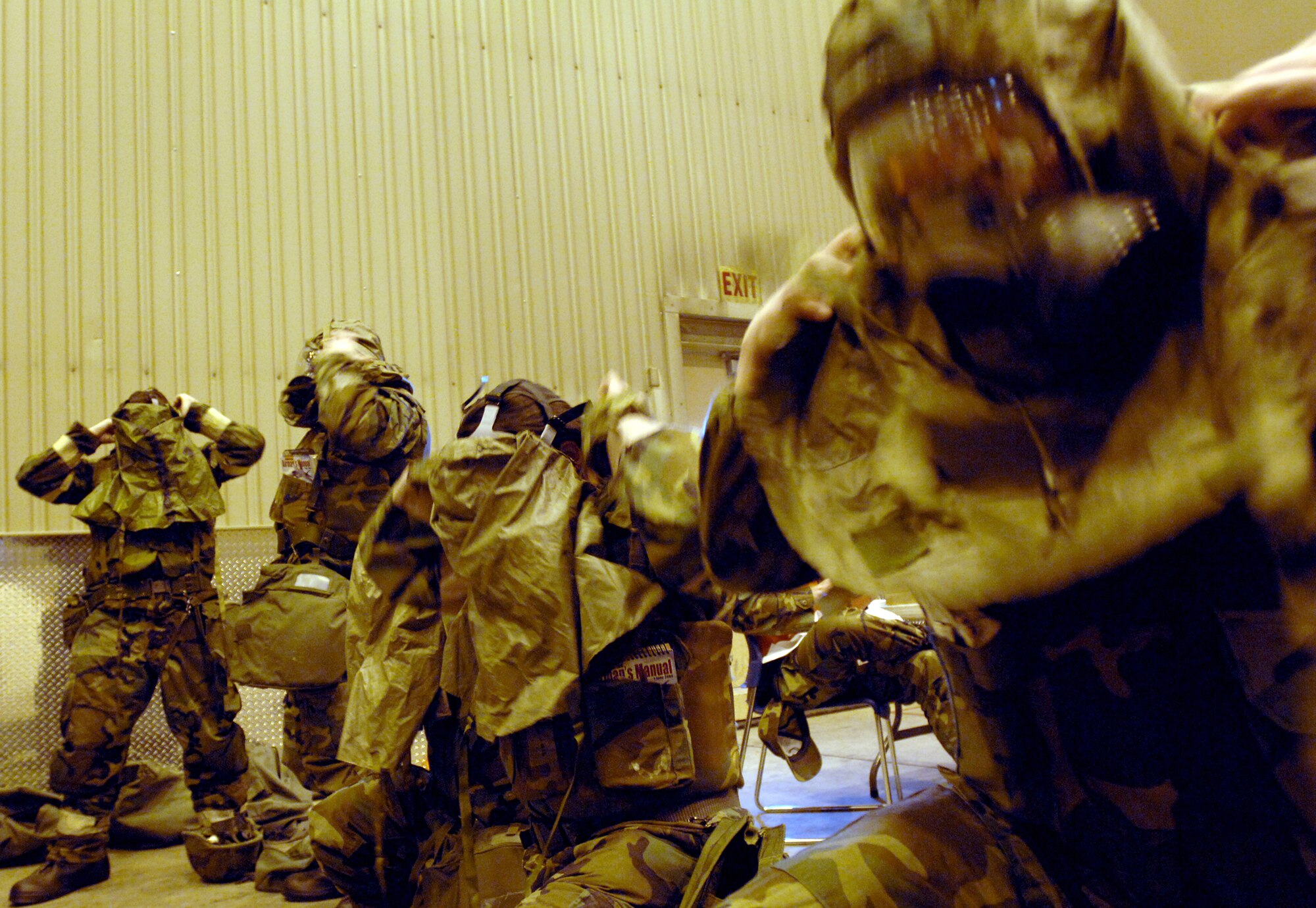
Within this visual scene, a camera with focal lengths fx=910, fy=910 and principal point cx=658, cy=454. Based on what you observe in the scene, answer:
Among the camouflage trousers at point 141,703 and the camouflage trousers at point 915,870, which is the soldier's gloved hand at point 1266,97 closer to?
the camouflage trousers at point 915,870

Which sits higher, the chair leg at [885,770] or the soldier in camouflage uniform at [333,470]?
the soldier in camouflage uniform at [333,470]

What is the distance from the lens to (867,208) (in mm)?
924

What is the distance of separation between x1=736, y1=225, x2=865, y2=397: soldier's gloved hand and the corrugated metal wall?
3980 millimetres

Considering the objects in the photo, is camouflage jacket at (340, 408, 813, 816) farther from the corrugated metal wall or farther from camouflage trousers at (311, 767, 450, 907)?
the corrugated metal wall

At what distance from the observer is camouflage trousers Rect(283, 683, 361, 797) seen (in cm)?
369


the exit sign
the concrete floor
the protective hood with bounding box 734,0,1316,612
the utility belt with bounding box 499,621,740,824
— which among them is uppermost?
the exit sign

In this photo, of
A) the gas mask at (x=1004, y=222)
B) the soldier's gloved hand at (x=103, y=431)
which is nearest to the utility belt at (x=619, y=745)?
the gas mask at (x=1004, y=222)

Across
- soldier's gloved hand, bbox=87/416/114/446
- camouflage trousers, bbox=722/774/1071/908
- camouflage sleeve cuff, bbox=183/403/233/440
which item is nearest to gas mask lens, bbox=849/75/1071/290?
camouflage trousers, bbox=722/774/1071/908

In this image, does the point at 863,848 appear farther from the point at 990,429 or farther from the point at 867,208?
the point at 867,208

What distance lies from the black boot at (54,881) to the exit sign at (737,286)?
5614mm

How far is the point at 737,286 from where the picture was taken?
25.1ft

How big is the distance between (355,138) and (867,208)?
6.09 meters

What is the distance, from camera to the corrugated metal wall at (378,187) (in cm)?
536

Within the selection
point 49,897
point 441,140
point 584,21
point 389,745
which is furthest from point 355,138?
point 389,745
